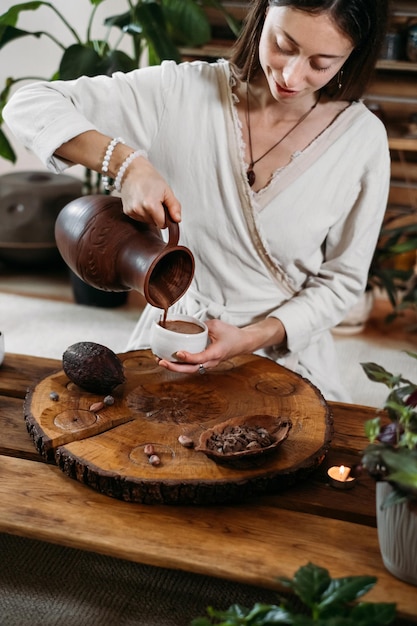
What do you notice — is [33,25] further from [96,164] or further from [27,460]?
[27,460]

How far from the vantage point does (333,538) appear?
1.15m

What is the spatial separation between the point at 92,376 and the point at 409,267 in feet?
9.06

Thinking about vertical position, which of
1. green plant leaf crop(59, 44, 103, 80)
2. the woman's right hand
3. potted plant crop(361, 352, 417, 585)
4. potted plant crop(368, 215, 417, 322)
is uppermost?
the woman's right hand

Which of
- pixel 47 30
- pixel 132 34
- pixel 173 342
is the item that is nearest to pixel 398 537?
pixel 173 342

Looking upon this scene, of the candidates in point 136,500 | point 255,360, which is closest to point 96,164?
point 255,360

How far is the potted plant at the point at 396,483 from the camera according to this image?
1004 millimetres

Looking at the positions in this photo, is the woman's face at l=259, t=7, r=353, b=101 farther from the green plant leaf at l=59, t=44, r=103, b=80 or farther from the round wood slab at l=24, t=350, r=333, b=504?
the green plant leaf at l=59, t=44, r=103, b=80

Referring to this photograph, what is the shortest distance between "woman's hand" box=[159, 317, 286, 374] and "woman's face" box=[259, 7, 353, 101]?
48 centimetres

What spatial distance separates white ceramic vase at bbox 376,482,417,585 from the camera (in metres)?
1.04

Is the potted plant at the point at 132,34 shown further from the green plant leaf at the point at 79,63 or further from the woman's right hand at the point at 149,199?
the woman's right hand at the point at 149,199

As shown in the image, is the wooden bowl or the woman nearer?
the wooden bowl

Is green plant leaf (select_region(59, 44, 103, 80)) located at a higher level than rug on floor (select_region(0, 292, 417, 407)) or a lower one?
higher

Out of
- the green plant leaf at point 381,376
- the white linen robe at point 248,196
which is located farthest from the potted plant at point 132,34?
the green plant leaf at point 381,376

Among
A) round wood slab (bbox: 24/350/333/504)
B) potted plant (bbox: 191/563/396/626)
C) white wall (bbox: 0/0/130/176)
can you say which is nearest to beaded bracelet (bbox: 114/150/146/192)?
round wood slab (bbox: 24/350/333/504)
